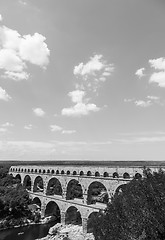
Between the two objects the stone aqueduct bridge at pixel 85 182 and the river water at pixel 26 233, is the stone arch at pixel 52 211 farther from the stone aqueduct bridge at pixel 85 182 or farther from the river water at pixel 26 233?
the river water at pixel 26 233

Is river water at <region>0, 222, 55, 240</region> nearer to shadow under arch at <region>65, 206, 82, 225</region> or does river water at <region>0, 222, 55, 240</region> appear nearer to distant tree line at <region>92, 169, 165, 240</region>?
shadow under arch at <region>65, 206, 82, 225</region>

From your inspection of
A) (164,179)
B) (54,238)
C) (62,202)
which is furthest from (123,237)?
(62,202)

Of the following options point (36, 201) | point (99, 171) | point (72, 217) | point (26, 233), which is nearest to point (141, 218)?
point (99, 171)

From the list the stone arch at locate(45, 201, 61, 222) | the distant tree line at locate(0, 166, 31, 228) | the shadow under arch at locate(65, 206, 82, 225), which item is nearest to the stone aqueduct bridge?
the stone arch at locate(45, 201, 61, 222)

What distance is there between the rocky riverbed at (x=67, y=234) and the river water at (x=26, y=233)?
2.22 m

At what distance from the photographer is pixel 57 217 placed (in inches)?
1626

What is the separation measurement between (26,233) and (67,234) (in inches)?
302

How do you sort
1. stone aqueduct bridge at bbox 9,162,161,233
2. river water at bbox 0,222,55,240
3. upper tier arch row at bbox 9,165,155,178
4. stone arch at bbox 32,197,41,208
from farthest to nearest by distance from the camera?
stone arch at bbox 32,197,41,208 < upper tier arch row at bbox 9,165,155,178 < river water at bbox 0,222,55,240 < stone aqueduct bridge at bbox 9,162,161,233

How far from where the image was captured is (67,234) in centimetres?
3094

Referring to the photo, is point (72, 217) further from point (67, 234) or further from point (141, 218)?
point (141, 218)

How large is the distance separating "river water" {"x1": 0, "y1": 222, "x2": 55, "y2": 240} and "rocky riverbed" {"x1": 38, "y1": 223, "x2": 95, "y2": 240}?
222 cm

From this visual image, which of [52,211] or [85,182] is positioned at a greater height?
[85,182]

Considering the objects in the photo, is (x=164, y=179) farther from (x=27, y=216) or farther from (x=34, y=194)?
(x=34, y=194)

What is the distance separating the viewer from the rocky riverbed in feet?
97.2
